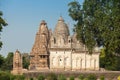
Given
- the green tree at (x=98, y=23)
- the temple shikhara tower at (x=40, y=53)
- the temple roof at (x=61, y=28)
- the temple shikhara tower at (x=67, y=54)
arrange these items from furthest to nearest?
1. the temple shikhara tower at (x=40, y=53)
2. the temple roof at (x=61, y=28)
3. the temple shikhara tower at (x=67, y=54)
4. the green tree at (x=98, y=23)

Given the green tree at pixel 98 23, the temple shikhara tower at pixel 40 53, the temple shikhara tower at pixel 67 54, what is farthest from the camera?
the temple shikhara tower at pixel 40 53

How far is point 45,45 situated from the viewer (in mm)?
69938

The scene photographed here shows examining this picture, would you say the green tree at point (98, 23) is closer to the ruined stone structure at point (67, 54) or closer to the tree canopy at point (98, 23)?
the tree canopy at point (98, 23)

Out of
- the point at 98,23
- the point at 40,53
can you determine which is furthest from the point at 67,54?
the point at 98,23

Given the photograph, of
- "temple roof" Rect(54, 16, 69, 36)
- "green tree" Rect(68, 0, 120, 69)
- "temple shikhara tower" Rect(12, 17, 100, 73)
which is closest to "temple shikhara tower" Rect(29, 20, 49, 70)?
"temple shikhara tower" Rect(12, 17, 100, 73)

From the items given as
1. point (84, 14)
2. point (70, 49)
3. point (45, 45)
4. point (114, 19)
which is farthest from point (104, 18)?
point (45, 45)

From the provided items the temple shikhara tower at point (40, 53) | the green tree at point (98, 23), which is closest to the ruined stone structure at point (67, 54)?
the temple shikhara tower at point (40, 53)

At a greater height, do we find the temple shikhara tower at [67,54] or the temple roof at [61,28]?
the temple roof at [61,28]

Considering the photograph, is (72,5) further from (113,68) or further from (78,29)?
(113,68)

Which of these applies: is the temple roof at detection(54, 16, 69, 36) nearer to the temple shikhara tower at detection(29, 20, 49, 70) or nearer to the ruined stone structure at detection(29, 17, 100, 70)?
the ruined stone structure at detection(29, 17, 100, 70)

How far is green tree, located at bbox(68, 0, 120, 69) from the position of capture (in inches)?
1352

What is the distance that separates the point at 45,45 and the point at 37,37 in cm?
260

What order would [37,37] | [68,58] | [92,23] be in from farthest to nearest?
[37,37] < [68,58] < [92,23]

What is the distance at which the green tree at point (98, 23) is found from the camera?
34344 mm
